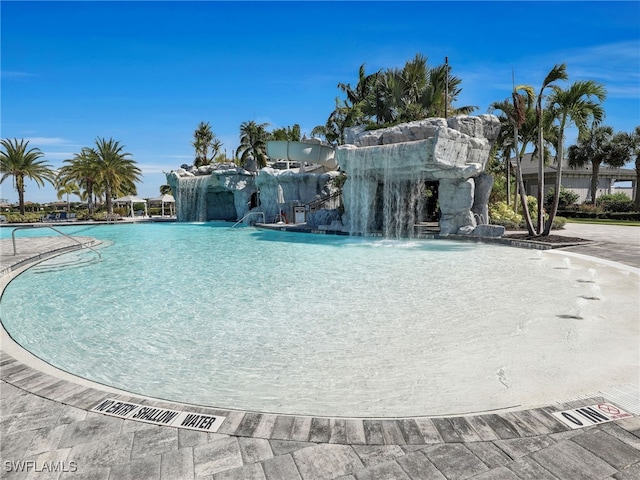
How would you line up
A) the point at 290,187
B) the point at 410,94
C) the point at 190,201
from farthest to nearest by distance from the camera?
the point at 190,201
the point at 290,187
the point at 410,94

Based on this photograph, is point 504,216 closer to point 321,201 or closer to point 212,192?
point 321,201

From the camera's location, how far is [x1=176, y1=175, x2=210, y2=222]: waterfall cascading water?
32562 millimetres

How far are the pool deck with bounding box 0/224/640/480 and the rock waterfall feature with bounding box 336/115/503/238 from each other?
12.7 metres

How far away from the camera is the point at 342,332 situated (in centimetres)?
520

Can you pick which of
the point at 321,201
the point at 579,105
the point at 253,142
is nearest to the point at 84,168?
the point at 253,142

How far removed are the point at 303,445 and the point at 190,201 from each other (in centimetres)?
3347

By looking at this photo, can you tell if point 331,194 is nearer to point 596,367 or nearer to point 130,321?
point 130,321

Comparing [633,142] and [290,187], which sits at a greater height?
[633,142]

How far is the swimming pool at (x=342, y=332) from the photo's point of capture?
3594 mm

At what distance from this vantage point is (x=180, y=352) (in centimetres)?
462

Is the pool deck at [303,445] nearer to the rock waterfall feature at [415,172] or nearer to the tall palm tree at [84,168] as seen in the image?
the rock waterfall feature at [415,172]

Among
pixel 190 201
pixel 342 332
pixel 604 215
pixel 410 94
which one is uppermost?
pixel 410 94

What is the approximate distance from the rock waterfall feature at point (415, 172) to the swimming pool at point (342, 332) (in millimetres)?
5969

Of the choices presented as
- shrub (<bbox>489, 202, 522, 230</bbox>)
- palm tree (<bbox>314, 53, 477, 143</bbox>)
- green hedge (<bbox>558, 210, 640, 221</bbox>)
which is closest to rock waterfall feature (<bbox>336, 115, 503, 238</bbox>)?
shrub (<bbox>489, 202, 522, 230</bbox>)
